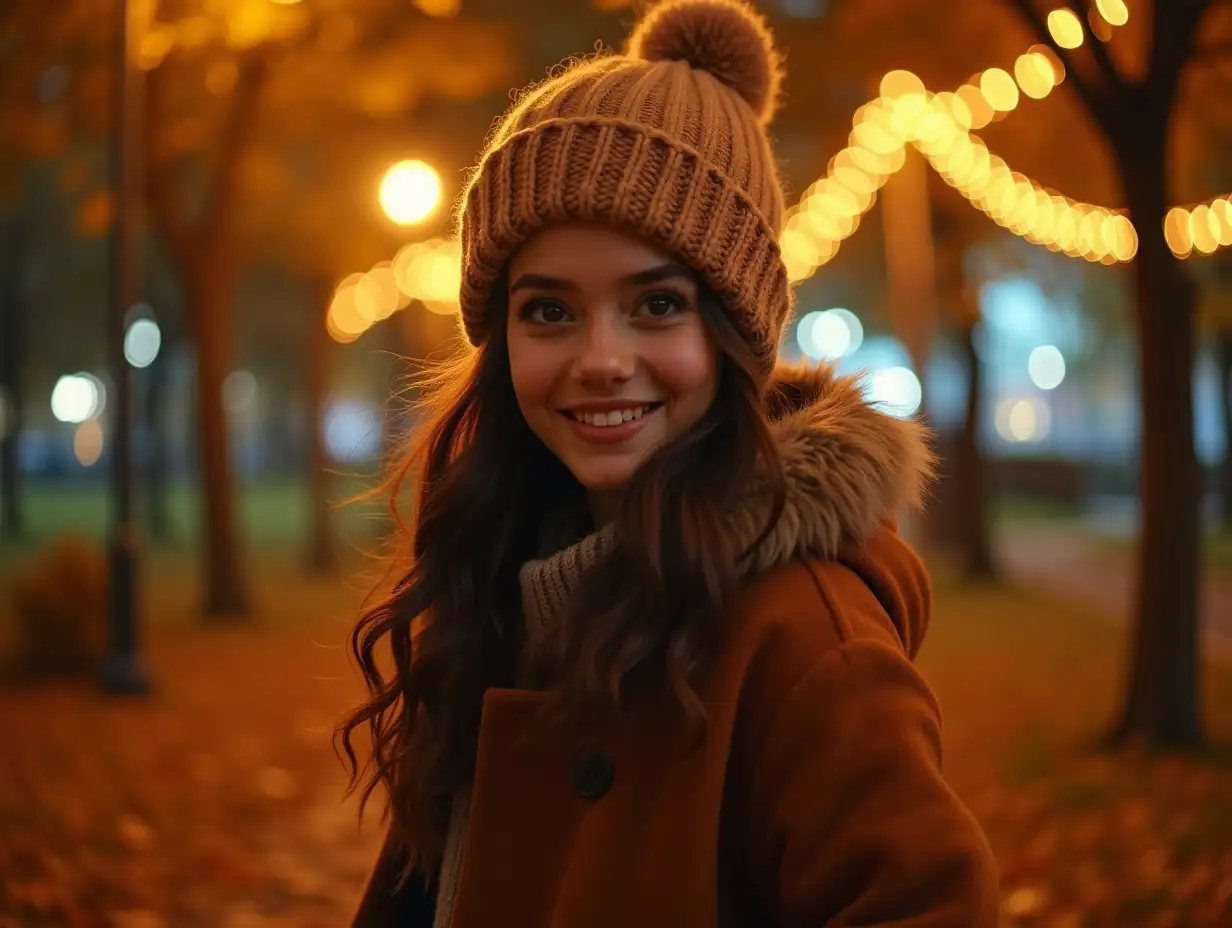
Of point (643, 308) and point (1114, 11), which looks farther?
point (1114, 11)

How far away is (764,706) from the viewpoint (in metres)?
1.74

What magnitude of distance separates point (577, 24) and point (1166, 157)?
38.1ft

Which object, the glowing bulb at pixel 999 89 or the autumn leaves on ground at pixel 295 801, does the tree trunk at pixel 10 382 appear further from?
the glowing bulb at pixel 999 89

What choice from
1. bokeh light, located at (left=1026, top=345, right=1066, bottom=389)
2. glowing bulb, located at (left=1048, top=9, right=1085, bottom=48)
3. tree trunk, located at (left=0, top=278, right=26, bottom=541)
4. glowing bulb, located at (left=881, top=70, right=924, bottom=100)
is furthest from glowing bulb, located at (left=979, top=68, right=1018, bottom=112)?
bokeh light, located at (left=1026, top=345, right=1066, bottom=389)

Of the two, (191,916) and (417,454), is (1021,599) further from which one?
(417,454)

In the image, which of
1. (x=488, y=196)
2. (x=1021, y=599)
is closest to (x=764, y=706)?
(x=488, y=196)

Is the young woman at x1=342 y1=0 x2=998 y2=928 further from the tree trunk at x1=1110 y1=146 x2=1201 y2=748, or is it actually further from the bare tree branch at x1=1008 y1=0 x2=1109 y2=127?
the tree trunk at x1=1110 y1=146 x2=1201 y2=748

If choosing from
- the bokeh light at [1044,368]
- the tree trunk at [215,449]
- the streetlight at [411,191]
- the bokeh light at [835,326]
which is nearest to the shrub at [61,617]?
the tree trunk at [215,449]

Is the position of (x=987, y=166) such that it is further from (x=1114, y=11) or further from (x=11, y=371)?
(x=11, y=371)

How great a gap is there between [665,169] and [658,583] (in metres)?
0.67

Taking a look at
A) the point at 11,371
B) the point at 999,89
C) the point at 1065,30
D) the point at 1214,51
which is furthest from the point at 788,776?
the point at 11,371

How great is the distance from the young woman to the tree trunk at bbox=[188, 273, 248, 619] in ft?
35.7

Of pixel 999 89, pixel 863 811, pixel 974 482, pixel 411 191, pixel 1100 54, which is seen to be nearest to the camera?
pixel 863 811

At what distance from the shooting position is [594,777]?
1845mm
